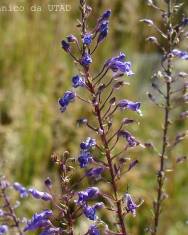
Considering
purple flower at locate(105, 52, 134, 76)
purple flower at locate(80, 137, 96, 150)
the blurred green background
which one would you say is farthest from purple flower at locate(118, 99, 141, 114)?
the blurred green background

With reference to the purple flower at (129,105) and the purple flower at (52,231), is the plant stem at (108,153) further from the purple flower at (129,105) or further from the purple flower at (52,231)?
the purple flower at (52,231)

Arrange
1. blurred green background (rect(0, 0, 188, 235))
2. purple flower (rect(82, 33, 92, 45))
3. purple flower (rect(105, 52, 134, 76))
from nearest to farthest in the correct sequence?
purple flower (rect(82, 33, 92, 45)) → purple flower (rect(105, 52, 134, 76)) → blurred green background (rect(0, 0, 188, 235))

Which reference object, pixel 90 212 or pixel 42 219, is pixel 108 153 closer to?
pixel 90 212

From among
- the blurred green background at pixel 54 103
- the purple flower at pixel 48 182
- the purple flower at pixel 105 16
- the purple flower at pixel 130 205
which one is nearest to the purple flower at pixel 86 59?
the purple flower at pixel 105 16

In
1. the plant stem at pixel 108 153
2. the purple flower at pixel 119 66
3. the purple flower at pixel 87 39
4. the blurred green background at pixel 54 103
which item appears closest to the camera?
the purple flower at pixel 87 39

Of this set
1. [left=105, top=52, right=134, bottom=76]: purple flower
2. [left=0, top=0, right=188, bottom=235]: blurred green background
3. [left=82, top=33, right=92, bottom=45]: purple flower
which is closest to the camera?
[left=82, top=33, right=92, bottom=45]: purple flower

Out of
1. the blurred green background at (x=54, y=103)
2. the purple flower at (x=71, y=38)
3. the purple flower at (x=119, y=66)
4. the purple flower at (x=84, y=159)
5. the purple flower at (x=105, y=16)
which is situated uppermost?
the purple flower at (x=105, y=16)

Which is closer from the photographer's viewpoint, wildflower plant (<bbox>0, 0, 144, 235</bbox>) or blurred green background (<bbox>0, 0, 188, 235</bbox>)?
wildflower plant (<bbox>0, 0, 144, 235</bbox>)

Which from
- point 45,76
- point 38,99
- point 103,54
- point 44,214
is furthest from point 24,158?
point 44,214

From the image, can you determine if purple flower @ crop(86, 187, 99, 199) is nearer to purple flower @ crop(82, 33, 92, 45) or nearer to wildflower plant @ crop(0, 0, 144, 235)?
wildflower plant @ crop(0, 0, 144, 235)

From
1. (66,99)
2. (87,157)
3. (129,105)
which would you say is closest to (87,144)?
(87,157)
